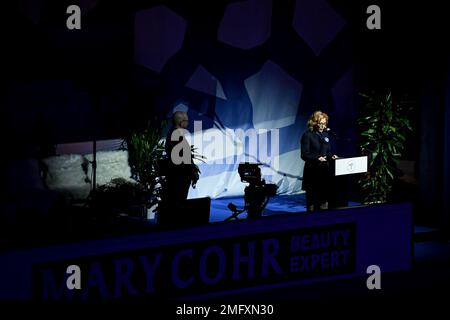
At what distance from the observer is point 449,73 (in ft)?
28.3

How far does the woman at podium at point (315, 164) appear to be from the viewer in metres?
7.72

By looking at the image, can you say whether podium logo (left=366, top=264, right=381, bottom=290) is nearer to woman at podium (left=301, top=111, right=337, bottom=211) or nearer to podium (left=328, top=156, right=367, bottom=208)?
podium (left=328, top=156, right=367, bottom=208)

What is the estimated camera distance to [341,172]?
291 inches

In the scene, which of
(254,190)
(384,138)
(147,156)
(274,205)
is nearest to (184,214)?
(254,190)

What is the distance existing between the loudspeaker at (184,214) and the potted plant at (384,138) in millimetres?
3827

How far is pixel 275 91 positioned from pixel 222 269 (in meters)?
5.47

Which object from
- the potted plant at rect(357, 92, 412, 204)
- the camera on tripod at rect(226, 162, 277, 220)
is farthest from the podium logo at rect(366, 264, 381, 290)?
the potted plant at rect(357, 92, 412, 204)

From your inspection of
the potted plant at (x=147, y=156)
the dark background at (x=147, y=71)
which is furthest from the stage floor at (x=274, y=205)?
the dark background at (x=147, y=71)

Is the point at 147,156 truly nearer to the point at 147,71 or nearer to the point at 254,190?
the point at 147,71

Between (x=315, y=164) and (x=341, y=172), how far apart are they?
42cm

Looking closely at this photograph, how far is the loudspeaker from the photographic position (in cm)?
560
